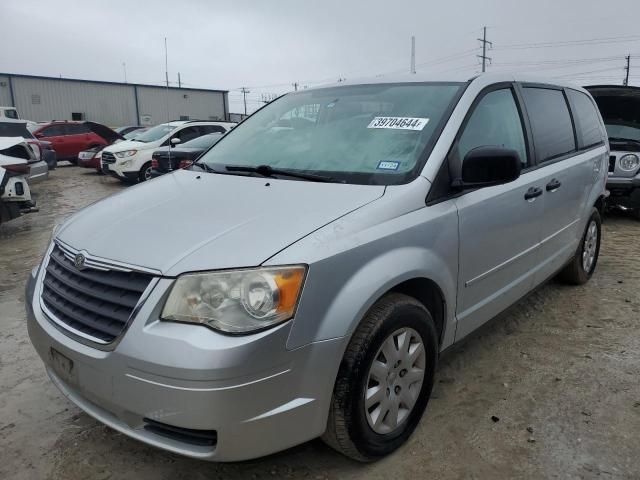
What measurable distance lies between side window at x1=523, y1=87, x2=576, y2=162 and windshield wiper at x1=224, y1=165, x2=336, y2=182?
1688 millimetres

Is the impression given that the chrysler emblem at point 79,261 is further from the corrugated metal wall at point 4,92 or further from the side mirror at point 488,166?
the corrugated metal wall at point 4,92

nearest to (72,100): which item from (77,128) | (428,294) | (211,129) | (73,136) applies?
(77,128)

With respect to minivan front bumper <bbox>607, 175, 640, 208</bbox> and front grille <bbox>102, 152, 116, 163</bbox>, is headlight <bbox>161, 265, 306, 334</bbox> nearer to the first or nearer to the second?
minivan front bumper <bbox>607, 175, 640, 208</bbox>

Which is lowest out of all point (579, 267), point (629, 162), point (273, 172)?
point (579, 267)

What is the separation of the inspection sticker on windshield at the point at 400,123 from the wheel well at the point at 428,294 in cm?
82

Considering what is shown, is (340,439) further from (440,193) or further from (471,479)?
(440,193)

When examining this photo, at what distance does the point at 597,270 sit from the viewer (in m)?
5.25

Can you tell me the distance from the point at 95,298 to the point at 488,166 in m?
1.85

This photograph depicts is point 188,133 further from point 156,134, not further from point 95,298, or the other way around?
point 95,298

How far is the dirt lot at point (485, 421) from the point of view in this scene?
2301 millimetres

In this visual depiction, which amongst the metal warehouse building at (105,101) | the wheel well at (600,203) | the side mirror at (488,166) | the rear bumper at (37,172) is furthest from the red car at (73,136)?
the metal warehouse building at (105,101)

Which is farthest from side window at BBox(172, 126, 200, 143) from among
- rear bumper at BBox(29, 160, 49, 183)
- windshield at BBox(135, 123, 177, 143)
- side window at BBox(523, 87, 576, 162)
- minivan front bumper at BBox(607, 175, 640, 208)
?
side window at BBox(523, 87, 576, 162)

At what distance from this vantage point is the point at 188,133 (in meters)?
13.3

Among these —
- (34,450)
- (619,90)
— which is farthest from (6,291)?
(619,90)
